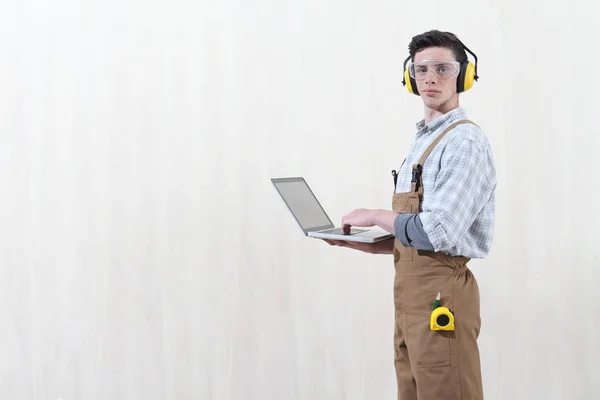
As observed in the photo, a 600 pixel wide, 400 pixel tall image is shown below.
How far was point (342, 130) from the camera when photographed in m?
2.92

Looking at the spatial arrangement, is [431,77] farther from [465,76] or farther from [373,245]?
[373,245]

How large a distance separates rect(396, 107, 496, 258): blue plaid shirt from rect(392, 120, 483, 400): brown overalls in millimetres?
38

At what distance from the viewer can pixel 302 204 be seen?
2.00 m

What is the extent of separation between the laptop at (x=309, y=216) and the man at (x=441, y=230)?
2.2 inches

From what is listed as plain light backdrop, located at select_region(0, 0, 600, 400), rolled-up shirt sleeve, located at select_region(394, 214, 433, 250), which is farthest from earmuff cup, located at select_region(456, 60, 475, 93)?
plain light backdrop, located at select_region(0, 0, 600, 400)

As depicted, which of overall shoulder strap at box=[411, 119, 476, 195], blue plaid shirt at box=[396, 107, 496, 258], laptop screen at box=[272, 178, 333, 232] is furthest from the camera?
laptop screen at box=[272, 178, 333, 232]

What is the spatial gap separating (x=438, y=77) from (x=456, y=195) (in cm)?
34

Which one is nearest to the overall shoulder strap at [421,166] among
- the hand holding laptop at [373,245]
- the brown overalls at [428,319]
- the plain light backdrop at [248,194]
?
the brown overalls at [428,319]

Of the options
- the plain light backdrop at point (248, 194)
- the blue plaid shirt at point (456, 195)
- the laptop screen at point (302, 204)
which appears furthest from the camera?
the plain light backdrop at point (248, 194)

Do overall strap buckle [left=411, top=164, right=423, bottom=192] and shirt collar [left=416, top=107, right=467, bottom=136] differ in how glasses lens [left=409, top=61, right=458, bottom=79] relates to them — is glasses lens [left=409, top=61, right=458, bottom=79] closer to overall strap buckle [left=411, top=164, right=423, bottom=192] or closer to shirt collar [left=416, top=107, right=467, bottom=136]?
shirt collar [left=416, top=107, right=467, bottom=136]

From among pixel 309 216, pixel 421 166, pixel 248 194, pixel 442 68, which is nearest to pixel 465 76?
pixel 442 68

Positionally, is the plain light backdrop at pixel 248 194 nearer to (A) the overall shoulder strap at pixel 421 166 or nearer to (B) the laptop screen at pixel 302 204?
(B) the laptop screen at pixel 302 204

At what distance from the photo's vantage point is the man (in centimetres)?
163

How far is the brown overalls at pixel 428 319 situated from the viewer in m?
1.69
